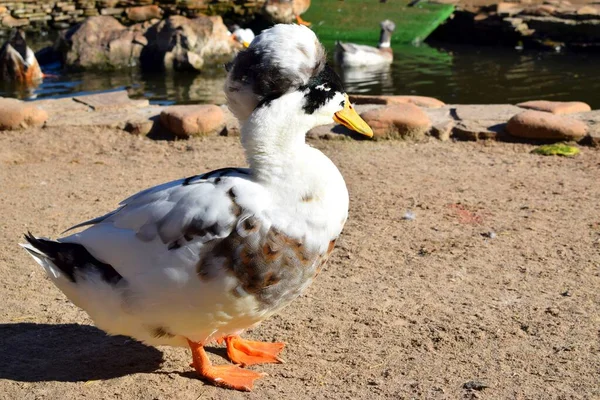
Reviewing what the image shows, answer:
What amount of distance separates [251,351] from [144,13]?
512 inches

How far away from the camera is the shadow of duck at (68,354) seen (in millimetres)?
3367

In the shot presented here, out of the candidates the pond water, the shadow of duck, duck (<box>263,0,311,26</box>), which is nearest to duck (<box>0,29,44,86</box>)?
the pond water

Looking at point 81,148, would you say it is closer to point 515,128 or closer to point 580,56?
point 515,128

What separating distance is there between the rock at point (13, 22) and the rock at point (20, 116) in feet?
32.3

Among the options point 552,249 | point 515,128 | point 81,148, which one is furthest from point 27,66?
point 552,249

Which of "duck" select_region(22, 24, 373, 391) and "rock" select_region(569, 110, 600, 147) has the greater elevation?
"duck" select_region(22, 24, 373, 391)

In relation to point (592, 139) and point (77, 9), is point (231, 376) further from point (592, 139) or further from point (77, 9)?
point (77, 9)

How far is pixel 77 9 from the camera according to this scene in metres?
16.0

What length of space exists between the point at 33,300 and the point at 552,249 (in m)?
2.77

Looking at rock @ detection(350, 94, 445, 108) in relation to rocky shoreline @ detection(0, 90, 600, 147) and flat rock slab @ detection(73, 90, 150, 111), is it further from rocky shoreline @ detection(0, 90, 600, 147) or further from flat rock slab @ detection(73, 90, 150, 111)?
flat rock slab @ detection(73, 90, 150, 111)

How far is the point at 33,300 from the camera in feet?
13.3

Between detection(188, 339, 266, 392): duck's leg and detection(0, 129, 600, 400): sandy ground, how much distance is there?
4cm

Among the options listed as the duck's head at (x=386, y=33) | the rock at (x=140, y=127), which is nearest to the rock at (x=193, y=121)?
the rock at (x=140, y=127)

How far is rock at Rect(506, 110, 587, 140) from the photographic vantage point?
6.29 m
